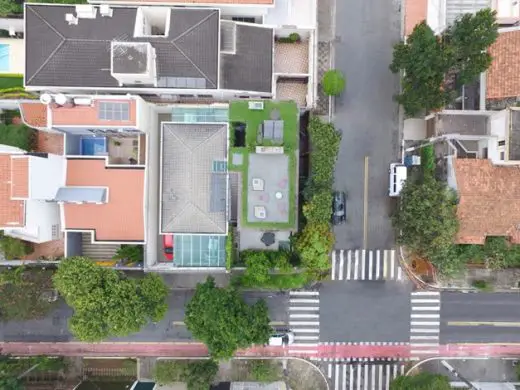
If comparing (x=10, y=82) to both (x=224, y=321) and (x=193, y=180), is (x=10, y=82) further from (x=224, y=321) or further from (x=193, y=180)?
(x=224, y=321)

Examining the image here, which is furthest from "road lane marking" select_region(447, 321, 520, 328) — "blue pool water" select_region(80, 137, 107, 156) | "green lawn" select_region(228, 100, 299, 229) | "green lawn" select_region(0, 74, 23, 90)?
"green lawn" select_region(0, 74, 23, 90)

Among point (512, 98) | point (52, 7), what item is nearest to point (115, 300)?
point (52, 7)

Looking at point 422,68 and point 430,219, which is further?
point 430,219

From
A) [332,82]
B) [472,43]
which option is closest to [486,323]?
[472,43]

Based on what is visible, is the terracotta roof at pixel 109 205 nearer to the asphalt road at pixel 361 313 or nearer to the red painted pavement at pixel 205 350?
the red painted pavement at pixel 205 350

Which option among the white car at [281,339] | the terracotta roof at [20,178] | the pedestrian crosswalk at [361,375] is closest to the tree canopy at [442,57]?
the white car at [281,339]
